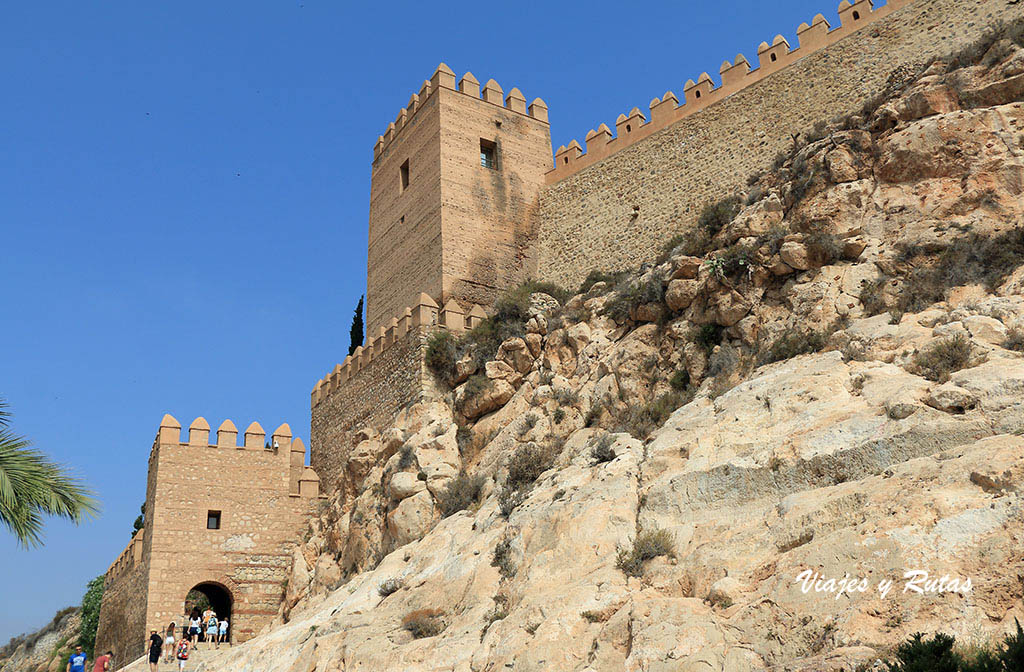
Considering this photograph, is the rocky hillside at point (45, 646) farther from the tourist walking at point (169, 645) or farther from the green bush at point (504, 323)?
the green bush at point (504, 323)

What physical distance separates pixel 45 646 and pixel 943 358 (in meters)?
33.9

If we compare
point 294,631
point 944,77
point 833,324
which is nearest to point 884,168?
point 944,77

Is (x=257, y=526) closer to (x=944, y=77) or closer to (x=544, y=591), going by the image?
(x=544, y=591)

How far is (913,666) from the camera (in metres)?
5.93

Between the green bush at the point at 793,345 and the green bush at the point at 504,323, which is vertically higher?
the green bush at the point at 504,323

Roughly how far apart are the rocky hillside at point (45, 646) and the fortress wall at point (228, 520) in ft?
37.3

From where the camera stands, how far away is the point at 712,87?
1909 cm

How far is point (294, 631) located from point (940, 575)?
9701mm

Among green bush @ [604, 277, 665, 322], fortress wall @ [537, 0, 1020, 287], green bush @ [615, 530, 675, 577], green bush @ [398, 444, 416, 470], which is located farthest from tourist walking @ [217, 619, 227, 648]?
green bush @ [615, 530, 675, 577]

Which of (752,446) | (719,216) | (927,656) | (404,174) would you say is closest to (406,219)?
(404,174)

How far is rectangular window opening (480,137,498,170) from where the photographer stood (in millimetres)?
22406

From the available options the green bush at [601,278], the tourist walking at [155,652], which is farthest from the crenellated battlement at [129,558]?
the green bush at [601,278]

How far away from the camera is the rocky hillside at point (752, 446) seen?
7.39 meters

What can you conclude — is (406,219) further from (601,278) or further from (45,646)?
(45,646)
